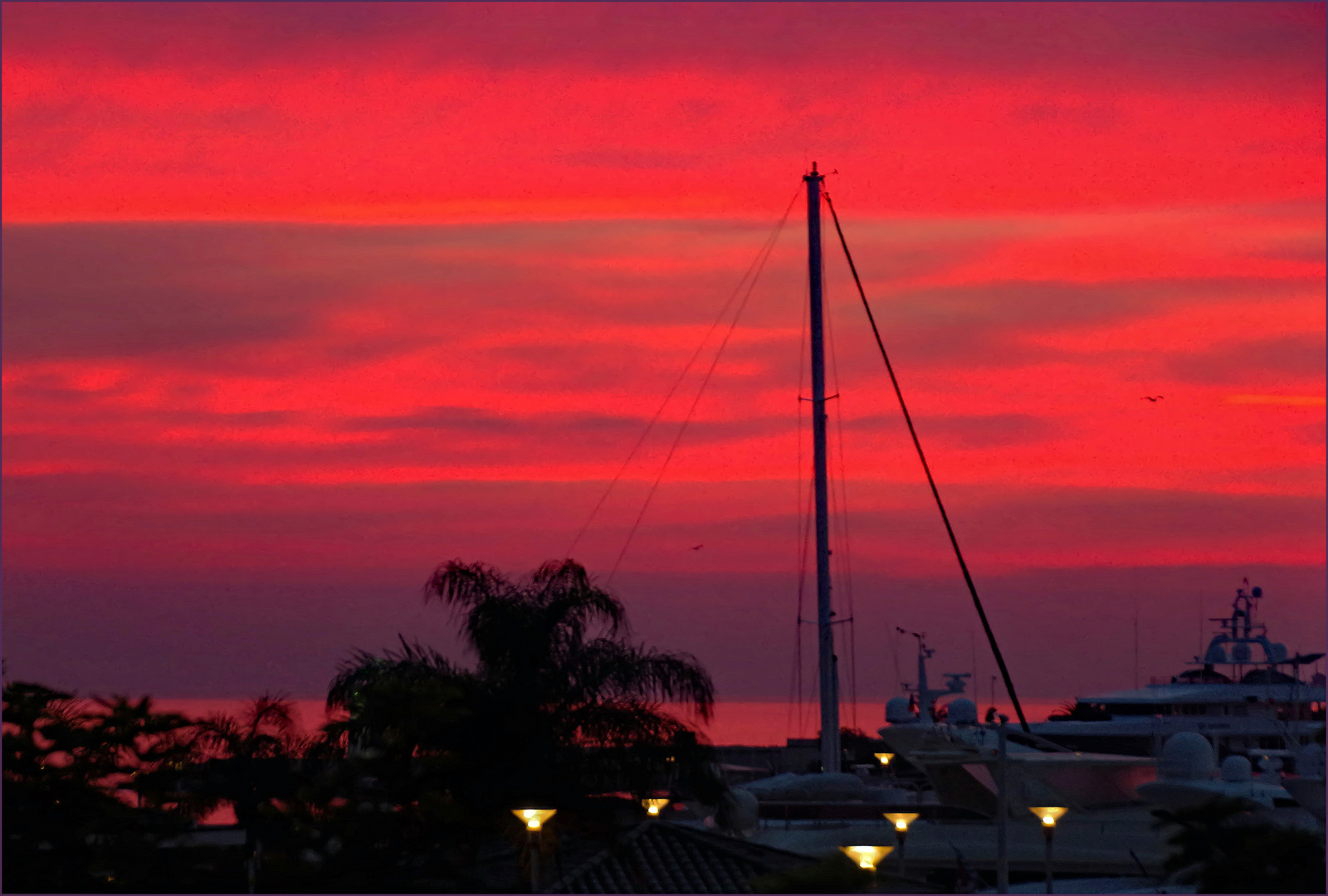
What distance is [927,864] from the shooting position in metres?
38.2

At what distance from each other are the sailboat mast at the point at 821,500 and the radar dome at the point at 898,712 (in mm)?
21791

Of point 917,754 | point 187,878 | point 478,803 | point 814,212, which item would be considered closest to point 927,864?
point 917,754

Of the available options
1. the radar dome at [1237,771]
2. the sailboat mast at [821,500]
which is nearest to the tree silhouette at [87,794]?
the sailboat mast at [821,500]

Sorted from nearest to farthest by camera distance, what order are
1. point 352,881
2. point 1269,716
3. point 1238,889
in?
1. point 1238,889
2. point 352,881
3. point 1269,716

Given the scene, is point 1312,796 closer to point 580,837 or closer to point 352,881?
point 580,837

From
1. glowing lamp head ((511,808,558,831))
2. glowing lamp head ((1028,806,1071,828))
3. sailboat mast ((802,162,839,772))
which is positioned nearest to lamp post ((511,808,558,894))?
glowing lamp head ((511,808,558,831))

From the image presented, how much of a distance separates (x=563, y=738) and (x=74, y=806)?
675cm

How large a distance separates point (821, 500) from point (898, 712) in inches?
971

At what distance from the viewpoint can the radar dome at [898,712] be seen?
2339 inches

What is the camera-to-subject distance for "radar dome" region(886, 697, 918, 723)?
59.4 m

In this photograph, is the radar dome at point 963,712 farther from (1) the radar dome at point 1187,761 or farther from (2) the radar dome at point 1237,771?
(1) the radar dome at point 1187,761

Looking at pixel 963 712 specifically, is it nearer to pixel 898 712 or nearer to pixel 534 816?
pixel 898 712

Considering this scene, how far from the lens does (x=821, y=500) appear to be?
36844mm

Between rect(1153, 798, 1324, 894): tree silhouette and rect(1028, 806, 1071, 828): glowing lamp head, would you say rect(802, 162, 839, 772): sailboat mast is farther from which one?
rect(1153, 798, 1324, 894): tree silhouette
